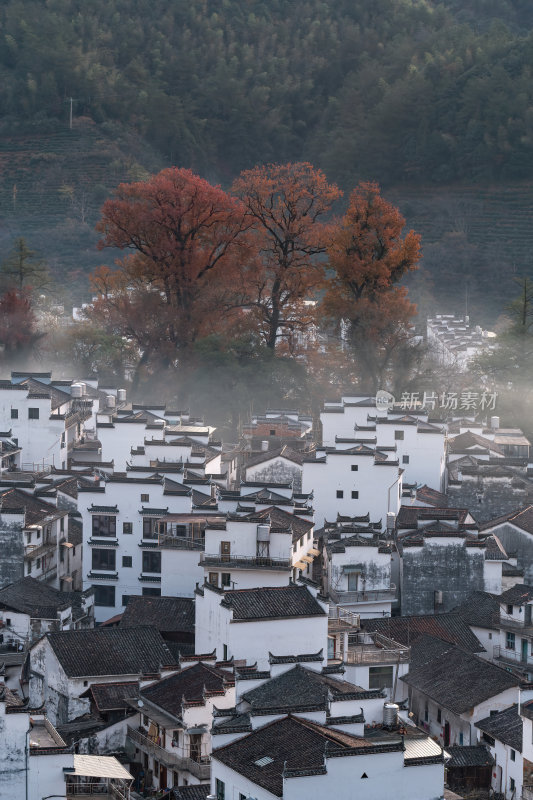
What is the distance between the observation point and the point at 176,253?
141ft

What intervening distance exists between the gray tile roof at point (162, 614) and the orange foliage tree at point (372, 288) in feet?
51.9

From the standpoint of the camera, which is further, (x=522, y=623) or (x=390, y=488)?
(x=390, y=488)

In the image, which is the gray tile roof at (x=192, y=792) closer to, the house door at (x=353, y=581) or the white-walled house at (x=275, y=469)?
the house door at (x=353, y=581)

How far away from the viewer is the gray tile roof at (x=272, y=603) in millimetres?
23031

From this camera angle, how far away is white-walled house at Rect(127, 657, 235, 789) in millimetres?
20969

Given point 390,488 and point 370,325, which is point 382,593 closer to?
point 390,488

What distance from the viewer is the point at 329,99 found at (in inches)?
2896

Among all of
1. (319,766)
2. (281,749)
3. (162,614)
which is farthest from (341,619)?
(319,766)

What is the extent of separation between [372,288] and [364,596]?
53.4 feet

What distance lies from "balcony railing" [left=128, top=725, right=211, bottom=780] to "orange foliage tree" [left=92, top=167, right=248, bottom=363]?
21894 millimetres

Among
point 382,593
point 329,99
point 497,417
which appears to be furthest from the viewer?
point 329,99

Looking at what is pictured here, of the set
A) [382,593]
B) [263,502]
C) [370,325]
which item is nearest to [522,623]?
[382,593]

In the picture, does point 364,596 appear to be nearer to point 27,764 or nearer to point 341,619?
point 341,619

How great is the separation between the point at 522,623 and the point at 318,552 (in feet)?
14.9
